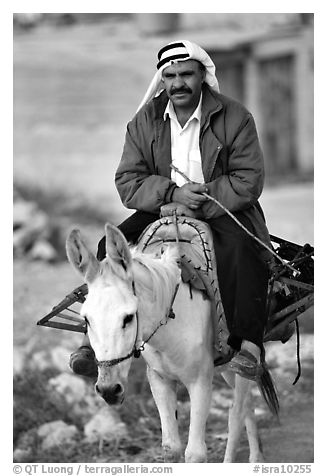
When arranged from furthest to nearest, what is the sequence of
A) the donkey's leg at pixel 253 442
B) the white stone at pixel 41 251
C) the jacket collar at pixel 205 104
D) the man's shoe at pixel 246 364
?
the white stone at pixel 41 251, the donkey's leg at pixel 253 442, the jacket collar at pixel 205 104, the man's shoe at pixel 246 364

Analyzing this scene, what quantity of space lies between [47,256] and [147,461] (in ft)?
7.51

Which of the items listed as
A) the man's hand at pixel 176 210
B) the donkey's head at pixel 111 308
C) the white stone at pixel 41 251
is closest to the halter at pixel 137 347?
the donkey's head at pixel 111 308

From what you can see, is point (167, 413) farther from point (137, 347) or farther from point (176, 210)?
point (176, 210)

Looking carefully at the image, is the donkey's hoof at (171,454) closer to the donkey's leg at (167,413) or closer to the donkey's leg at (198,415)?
the donkey's leg at (167,413)

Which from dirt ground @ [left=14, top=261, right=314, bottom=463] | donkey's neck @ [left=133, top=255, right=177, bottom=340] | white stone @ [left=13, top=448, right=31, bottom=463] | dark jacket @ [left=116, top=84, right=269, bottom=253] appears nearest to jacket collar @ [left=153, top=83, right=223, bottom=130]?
dark jacket @ [left=116, top=84, right=269, bottom=253]

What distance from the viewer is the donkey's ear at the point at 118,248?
4.77 metres

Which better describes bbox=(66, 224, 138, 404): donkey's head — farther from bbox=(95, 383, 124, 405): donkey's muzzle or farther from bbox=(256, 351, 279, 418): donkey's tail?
bbox=(256, 351, 279, 418): donkey's tail

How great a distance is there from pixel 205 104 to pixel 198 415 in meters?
1.54

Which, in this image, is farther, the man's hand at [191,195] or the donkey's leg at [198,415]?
the man's hand at [191,195]

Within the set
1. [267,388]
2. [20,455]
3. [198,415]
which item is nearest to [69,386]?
[20,455]

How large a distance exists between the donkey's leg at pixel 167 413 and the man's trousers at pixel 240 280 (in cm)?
40
